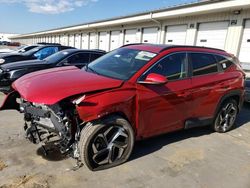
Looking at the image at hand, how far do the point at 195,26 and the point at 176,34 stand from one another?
71.5 inches

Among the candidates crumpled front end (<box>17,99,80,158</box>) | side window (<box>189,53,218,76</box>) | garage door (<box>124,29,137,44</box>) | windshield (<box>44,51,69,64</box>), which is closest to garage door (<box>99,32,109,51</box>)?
garage door (<box>124,29,137,44</box>)

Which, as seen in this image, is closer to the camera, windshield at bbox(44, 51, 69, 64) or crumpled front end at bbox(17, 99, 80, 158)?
crumpled front end at bbox(17, 99, 80, 158)

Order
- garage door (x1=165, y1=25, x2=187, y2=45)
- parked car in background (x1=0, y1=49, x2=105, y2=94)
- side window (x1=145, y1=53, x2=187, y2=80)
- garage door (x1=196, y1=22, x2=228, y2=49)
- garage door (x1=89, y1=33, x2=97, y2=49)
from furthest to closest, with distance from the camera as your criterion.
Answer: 1. garage door (x1=89, y1=33, x2=97, y2=49)
2. garage door (x1=165, y1=25, x2=187, y2=45)
3. garage door (x1=196, y1=22, x2=228, y2=49)
4. parked car in background (x1=0, y1=49, x2=105, y2=94)
5. side window (x1=145, y1=53, x2=187, y2=80)

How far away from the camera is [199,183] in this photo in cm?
354

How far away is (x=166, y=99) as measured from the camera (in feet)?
13.5

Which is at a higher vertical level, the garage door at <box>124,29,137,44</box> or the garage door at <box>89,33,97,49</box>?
the garage door at <box>124,29,137,44</box>

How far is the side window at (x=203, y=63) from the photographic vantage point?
474 centimetres

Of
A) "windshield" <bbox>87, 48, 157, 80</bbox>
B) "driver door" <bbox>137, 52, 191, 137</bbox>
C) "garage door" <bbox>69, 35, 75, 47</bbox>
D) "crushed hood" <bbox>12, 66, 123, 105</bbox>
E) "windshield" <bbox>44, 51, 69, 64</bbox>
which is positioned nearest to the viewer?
"crushed hood" <bbox>12, 66, 123, 105</bbox>

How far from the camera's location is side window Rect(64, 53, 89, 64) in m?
8.43

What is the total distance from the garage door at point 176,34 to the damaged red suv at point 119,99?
1140 cm

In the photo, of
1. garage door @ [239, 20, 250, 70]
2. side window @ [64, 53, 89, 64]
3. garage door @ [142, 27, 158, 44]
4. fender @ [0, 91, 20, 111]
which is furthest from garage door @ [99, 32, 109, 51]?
fender @ [0, 91, 20, 111]

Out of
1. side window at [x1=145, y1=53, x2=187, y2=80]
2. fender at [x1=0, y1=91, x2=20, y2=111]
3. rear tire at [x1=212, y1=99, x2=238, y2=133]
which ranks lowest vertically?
rear tire at [x1=212, y1=99, x2=238, y2=133]

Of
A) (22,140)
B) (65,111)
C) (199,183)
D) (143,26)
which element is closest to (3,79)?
(22,140)

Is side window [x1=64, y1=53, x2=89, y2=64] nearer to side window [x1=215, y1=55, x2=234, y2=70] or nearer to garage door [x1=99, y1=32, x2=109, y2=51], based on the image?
side window [x1=215, y1=55, x2=234, y2=70]
